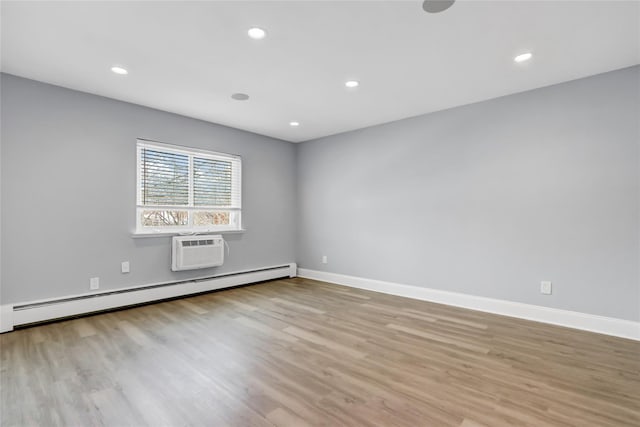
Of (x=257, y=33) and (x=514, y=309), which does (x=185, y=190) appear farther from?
(x=514, y=309)

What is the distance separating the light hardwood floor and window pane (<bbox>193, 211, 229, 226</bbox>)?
1.46 meters

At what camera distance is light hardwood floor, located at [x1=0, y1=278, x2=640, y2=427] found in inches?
65.6

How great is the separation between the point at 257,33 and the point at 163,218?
111 inches

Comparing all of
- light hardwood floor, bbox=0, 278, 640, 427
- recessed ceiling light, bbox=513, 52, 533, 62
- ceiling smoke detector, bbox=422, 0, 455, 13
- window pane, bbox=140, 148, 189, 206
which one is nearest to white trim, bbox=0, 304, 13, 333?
light hardwood floor, bbox=0, 278, 640, 427

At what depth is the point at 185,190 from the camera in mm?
4227

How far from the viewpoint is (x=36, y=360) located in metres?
2.27

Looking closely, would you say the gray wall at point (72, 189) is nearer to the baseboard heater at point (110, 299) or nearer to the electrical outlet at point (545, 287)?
the baseboard heater at point (110, 299)

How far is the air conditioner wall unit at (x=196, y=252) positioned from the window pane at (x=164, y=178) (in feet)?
1.81

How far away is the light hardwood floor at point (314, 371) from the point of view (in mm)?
1666

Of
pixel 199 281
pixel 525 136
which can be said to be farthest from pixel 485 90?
pixel 199 281

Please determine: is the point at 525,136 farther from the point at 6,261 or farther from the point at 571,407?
the point at 6,261

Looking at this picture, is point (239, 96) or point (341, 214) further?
point (341, 214)

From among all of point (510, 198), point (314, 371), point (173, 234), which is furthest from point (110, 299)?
point (510, 198)

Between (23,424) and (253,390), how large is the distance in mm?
1176
